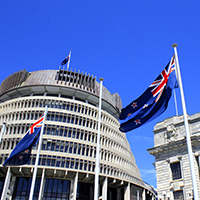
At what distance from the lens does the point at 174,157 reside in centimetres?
3170

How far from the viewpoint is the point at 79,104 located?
213 ft

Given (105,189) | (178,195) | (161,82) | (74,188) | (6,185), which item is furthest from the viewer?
(105,189)

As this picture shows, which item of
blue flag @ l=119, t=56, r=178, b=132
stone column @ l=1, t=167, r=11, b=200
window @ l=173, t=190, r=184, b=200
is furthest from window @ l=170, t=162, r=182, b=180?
stone column @ l=1, t=167, r=11, b=200

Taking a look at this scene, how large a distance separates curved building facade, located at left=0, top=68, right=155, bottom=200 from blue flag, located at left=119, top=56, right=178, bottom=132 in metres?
37.2

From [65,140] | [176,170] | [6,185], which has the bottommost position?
[6,185]

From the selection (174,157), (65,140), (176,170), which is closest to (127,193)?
(65,140)

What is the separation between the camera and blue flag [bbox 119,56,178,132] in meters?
18.0

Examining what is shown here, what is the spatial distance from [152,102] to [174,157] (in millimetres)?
15737

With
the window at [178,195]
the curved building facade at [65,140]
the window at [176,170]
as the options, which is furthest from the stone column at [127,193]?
the window at [178,195]

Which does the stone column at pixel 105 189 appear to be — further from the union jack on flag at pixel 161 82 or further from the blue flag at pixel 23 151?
the union jack on flag at pixel 161 82

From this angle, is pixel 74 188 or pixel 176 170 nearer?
pixel 176 170

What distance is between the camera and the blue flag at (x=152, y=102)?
709 inches

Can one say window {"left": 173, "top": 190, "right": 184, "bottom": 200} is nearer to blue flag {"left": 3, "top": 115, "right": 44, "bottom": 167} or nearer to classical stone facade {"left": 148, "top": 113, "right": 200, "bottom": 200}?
classical stone facade {"left": 148, "top": 113, "right": 200, "bottom": 200}

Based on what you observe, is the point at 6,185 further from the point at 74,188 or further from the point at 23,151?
the point at 23,151
